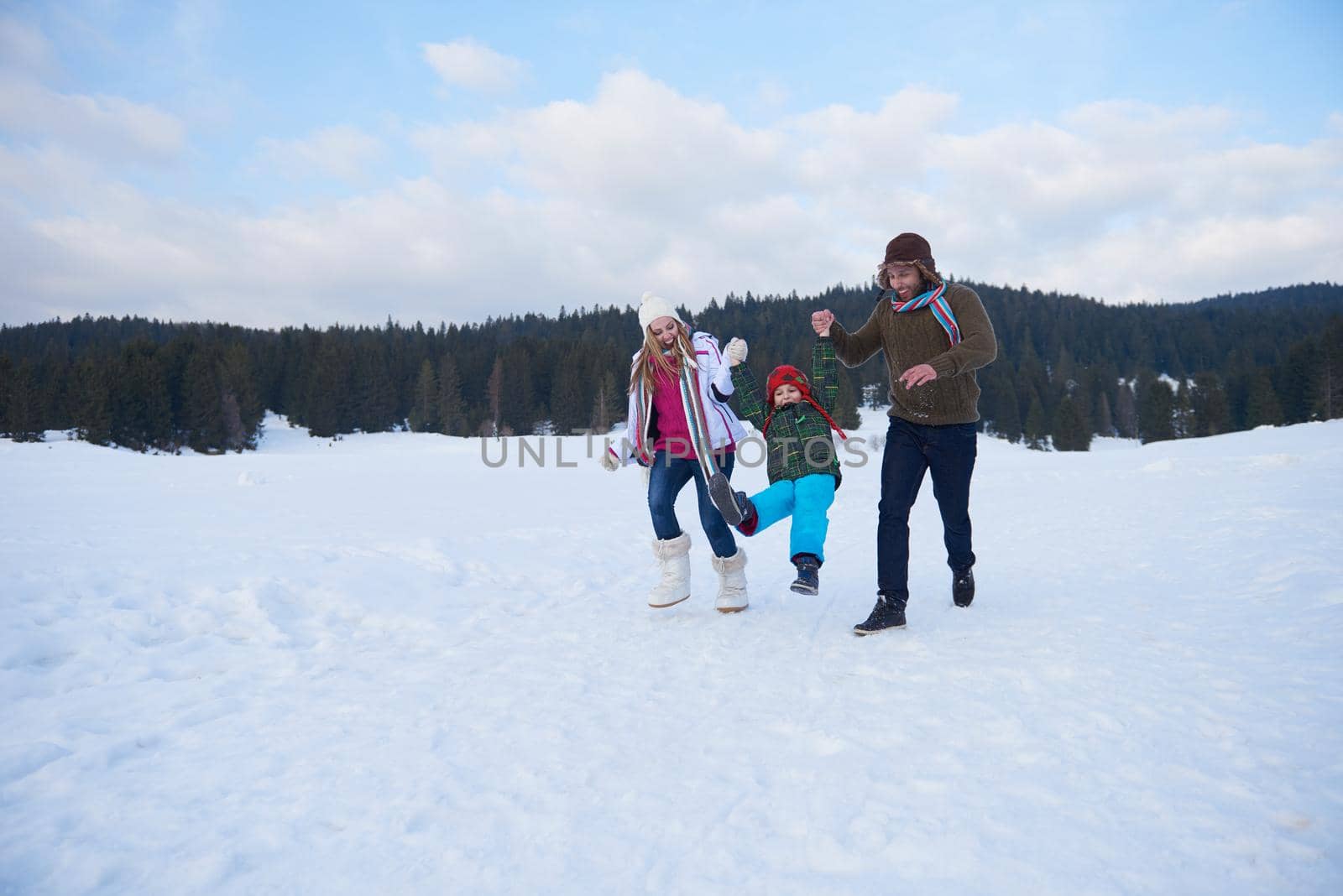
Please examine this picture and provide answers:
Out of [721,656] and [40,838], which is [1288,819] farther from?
[40,838]

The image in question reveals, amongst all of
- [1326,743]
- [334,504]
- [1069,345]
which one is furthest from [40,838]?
[1069,345]

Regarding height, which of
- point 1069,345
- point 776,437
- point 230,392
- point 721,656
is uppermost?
point 1069,345

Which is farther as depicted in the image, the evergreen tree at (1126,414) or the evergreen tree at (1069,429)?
the evergreen tree at (1126,414)

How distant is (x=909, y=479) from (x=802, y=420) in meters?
0.88

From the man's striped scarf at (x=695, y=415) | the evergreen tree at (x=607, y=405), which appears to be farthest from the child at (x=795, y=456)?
the evergreen tree at (x=607, y=405)

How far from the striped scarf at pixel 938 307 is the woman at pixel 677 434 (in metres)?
1.22

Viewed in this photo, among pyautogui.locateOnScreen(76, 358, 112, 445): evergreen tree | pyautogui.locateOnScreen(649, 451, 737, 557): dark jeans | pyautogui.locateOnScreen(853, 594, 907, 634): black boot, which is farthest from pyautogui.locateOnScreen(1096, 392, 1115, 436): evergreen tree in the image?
pyautogui.locateOnScreen(76, 358, 112, 445): evergreen tree

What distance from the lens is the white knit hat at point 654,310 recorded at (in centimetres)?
477

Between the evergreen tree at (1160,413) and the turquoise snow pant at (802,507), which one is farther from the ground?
the evergreen tree at (1160,413)

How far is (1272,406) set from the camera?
57.6 meters

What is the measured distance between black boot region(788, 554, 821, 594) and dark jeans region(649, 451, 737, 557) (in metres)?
0.51

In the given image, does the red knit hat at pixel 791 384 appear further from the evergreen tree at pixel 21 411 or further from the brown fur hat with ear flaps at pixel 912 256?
the evergreen tree at pixel 21 411

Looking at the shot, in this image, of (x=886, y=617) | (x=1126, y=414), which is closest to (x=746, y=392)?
(x=886, y=617)

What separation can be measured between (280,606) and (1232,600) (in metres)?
6.12
